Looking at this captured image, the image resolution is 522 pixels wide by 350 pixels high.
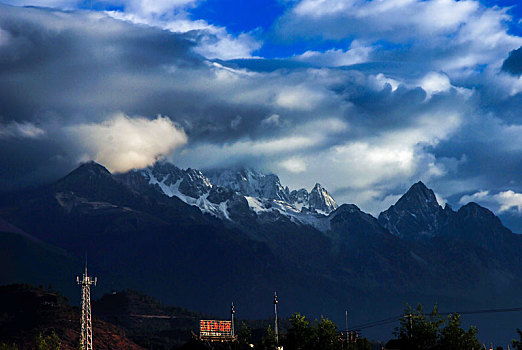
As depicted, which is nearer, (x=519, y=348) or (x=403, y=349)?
(x=519, y=348)

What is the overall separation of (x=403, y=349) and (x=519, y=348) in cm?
3425

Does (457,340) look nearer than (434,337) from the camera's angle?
Yes

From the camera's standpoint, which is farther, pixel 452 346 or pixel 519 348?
pixel 452 346

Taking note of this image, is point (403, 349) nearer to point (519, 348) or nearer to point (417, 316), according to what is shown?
point (417, 316)

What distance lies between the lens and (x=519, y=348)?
542 ft

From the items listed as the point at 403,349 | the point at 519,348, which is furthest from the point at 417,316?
the point at 519,348

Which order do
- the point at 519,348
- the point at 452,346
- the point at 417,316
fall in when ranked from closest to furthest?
1. the point at 519,348
2. the point at 452,346
3. the point at 417,316

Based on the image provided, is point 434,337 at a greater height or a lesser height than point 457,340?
greater

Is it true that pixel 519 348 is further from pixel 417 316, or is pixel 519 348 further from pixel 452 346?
pixel 417 316

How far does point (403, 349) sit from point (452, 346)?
42.8ft

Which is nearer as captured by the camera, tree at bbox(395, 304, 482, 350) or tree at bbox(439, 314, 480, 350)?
tree at bbox(439, 314, 480, 350)

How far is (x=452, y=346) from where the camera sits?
18500 centimetres


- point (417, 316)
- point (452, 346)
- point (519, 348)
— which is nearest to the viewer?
point (519, 348)

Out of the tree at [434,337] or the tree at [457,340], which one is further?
the tree at [434,337]
